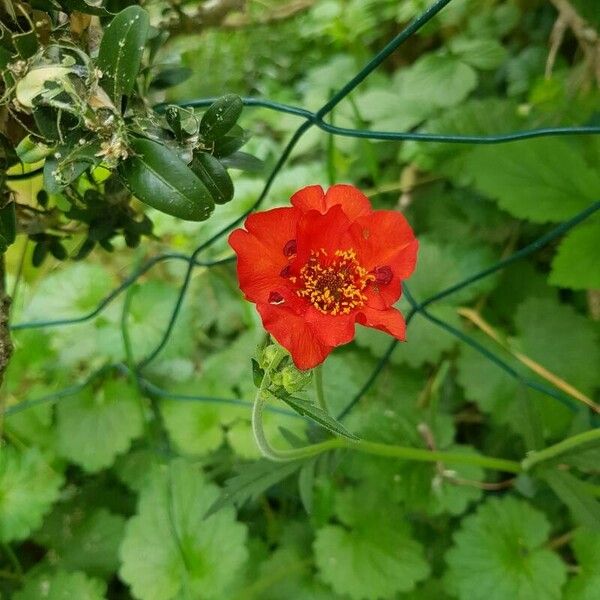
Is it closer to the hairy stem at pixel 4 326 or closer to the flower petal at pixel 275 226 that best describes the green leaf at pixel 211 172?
the flower petal at pixel 275 226

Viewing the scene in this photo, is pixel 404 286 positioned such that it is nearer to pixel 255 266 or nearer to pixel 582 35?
pixel 255 266

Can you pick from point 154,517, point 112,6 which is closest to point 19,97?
point 112,6

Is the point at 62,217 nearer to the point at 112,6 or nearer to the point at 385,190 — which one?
the point at 112,6

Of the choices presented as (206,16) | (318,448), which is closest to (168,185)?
(318,448)

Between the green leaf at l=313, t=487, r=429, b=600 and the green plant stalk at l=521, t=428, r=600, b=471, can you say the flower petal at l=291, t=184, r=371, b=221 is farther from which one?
the green leaf at l=313, t=487, r=429, b=600

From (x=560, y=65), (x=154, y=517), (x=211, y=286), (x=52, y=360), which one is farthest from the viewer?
(x=560, y=65)
